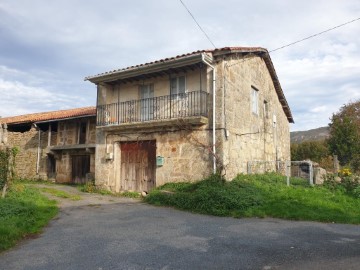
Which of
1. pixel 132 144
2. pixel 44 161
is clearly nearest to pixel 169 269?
pixel 132 144

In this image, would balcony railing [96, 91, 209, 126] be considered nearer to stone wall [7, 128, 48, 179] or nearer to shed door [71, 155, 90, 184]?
shed door [71, 155, 90, 184]

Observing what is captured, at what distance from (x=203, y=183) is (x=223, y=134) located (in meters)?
1.88

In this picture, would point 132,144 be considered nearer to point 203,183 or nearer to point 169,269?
point 203,183

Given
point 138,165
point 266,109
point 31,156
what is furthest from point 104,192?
point 266,109

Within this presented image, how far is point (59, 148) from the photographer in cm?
1770

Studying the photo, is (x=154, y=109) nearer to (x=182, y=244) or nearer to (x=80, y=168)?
(x=80, y=168)

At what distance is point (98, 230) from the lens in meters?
6.84

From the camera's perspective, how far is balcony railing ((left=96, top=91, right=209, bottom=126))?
11.6 m

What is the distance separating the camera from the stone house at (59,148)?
17.3 m

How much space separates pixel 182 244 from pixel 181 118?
6.10 meters

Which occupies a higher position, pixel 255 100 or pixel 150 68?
pixel 150 68

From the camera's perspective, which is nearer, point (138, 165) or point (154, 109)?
point (154, 109)

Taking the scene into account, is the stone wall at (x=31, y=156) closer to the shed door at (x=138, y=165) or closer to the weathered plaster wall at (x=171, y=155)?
the weathered plaster wall at (x=171, y=155)

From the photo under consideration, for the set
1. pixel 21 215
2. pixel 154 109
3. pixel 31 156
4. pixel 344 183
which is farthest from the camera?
pixel 31 156
